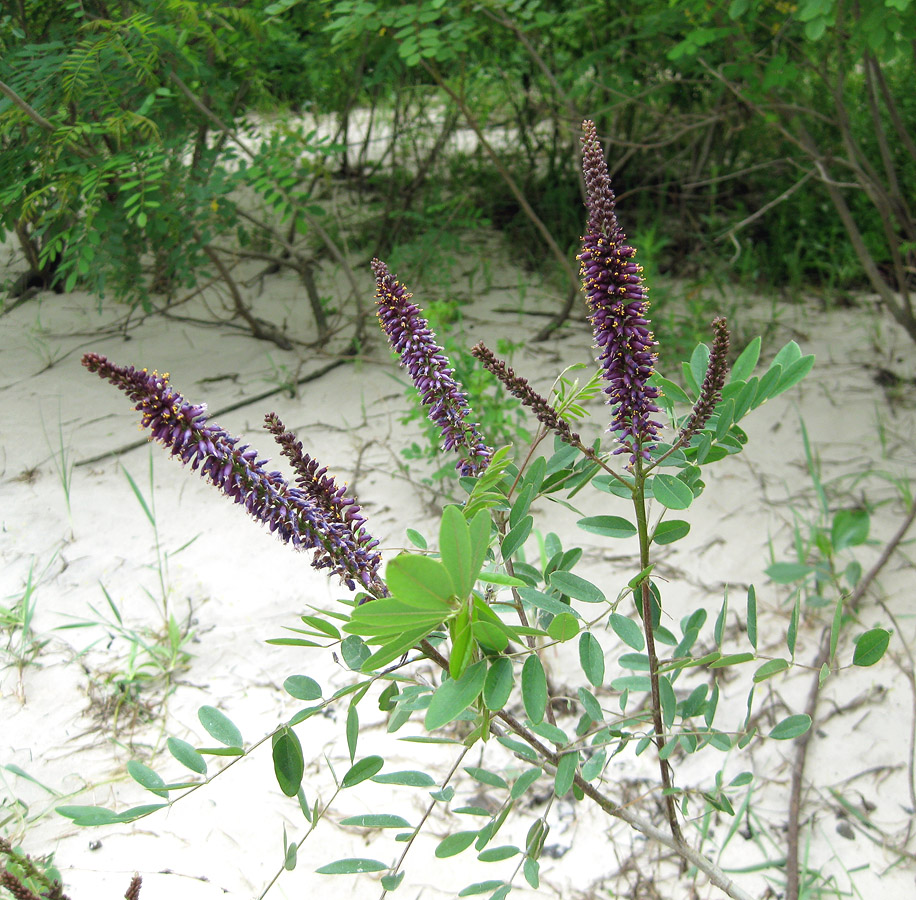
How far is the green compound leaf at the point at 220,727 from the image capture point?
3.18 feet

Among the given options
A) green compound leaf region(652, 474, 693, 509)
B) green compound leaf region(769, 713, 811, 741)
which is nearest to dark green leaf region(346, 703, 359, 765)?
green compound leaf region(652, 474, 693, 509)

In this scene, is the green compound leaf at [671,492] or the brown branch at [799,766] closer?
the green compound leaf at [671,492]

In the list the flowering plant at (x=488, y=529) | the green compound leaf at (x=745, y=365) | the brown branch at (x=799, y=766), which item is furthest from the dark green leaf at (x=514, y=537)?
the brown branch at (x=799, y=766)

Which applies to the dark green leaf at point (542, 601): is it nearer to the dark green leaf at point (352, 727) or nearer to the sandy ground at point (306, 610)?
the dark green leaf at point (352, 727)

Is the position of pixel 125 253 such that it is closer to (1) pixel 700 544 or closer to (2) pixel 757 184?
(1) pixel 700 544

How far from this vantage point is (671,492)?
2.93ft

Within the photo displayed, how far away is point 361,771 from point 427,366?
506mm

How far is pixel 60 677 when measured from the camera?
1.94 meters

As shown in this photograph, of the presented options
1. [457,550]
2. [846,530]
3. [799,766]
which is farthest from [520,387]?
[799,766]

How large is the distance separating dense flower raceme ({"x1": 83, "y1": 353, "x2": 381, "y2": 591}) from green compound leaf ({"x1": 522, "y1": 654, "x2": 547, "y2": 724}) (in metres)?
0.20

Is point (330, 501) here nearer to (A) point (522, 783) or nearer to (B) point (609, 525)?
(B) point (609, 525)

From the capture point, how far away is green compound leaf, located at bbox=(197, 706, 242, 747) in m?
0.97

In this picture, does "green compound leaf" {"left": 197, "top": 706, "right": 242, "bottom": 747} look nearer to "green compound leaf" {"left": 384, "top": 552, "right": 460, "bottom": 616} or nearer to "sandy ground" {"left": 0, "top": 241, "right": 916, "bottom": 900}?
"green compound leaf" {"left": 384, "top": 552, "right": 460, "bottom": 616}

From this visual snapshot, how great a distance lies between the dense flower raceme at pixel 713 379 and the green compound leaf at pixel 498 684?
308 millimetres
